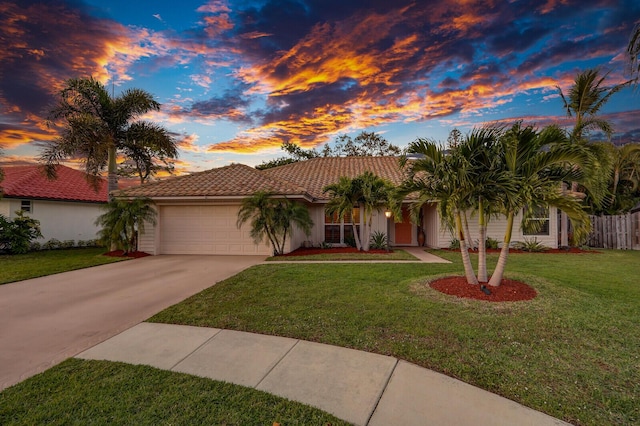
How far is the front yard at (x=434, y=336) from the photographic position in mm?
2605

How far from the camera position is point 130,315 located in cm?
501

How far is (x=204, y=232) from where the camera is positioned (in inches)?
488

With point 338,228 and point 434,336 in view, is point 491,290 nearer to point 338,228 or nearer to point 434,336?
point 434,336

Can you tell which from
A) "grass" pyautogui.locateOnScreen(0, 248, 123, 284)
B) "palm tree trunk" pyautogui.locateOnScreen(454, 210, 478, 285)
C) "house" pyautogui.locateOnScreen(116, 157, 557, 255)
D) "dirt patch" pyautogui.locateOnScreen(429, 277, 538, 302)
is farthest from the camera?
"house" pyautogui.locateOnScreen(116, 157, 557, 255)

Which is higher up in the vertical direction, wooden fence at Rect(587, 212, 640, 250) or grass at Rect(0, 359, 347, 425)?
wooden fence at Rect(587, 212, 640, 250)

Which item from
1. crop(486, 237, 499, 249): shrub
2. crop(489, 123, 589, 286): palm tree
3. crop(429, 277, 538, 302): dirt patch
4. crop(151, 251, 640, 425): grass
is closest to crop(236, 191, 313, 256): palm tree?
crop(151, 251, 640, 425): grass

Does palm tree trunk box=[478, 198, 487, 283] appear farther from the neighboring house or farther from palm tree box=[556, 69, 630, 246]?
the neighboring house

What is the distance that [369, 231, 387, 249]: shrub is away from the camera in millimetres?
13195

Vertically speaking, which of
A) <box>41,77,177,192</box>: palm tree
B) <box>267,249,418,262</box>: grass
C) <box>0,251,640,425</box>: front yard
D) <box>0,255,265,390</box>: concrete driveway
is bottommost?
<box>0,255,265,390</box>: concrete driveway

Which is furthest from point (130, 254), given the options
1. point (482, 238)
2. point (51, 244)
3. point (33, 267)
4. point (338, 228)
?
point (482, 238)

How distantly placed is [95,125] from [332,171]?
1155 cm

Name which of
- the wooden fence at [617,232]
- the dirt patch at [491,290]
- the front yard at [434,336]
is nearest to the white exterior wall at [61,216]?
the front yard at [434,336]

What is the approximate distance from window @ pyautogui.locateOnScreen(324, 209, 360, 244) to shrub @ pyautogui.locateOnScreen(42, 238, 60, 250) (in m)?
13.8

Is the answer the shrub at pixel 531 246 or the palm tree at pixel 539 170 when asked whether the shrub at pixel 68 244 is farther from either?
the shrub at pixel 531 246
